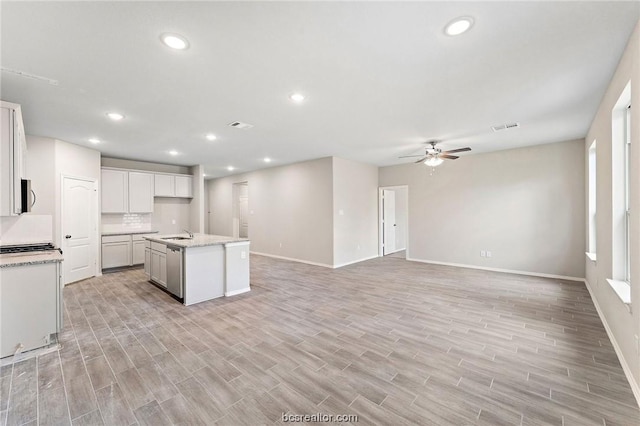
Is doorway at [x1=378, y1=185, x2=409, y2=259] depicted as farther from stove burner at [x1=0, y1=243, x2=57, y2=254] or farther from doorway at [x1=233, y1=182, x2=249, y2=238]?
stove burner at [x1=0, y1=243, x2=57, y2=254]

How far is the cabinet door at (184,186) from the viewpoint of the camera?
293 inches

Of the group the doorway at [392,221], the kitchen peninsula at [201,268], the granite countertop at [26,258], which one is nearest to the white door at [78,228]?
the kitchen peninsula at [201,268]

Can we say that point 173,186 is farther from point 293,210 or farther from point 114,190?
point 293,210

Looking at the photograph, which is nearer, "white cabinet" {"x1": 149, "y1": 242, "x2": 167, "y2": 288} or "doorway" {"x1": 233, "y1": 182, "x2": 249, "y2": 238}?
"white cabinet" {"x1": 149, "y1": 242, "x2": 167, "y2": 288}

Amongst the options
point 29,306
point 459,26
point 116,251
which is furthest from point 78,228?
point 459,26

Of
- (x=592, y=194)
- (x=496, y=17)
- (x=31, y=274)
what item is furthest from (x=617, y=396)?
(x=31, y=274)

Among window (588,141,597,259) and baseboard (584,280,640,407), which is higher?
window (588,141,597,259)

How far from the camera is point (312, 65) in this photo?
244 cm

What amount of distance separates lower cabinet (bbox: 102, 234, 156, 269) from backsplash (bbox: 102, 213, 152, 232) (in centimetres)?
44

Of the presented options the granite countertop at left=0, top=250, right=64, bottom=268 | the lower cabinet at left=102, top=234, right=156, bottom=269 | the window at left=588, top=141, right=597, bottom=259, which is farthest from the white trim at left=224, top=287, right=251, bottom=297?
the window at left=588, top=141, right=597, bottom=259

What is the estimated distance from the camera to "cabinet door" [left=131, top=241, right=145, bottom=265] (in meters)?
6.41

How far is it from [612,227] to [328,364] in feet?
10.6

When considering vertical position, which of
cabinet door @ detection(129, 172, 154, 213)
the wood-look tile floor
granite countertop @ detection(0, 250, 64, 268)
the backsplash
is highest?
cabinet door @ detection(129, 172, 154, 213)

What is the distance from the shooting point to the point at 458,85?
9.30ft
